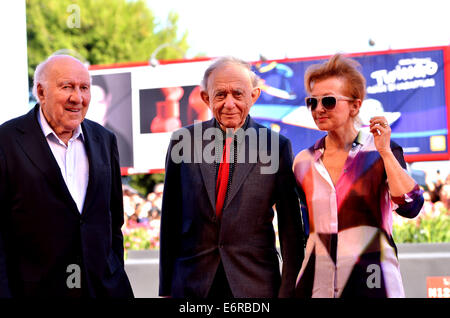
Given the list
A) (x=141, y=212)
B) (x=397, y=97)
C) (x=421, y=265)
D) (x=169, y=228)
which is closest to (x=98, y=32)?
(x=397, y=97)

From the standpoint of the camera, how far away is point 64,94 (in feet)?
9.39

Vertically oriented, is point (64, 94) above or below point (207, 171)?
above

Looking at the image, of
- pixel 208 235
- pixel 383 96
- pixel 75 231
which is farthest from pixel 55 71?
pixel 383 96

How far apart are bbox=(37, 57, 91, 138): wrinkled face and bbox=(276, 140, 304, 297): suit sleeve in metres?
0.97

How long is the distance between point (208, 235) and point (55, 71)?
3.39ft

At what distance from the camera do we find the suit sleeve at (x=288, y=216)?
2.92 metres

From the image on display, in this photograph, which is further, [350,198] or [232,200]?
[232,200]

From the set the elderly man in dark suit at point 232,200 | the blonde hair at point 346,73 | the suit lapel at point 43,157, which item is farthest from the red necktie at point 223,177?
the suit lapel at point 43,157

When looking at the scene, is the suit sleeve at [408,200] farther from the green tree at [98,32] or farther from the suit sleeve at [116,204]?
the green tree at [98,32]

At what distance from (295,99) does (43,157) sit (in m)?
7.37

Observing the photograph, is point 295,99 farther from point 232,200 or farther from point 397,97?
point 232,200

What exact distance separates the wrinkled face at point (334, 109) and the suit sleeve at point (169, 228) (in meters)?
0.74

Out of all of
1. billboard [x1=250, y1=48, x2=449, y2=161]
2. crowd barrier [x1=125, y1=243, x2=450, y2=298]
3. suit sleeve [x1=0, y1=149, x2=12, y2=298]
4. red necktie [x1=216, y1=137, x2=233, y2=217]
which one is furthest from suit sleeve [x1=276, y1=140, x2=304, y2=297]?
billboard [x1=250, y1=48, x2=449, y2=161]

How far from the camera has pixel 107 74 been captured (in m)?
10.6
